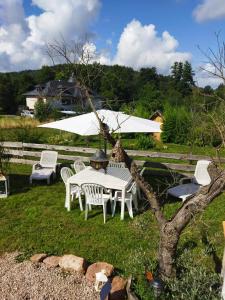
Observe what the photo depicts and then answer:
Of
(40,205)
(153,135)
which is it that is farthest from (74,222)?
(153,135)

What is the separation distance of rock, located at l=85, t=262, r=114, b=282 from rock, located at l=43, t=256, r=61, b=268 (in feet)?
2.00

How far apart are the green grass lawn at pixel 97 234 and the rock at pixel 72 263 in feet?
1.58

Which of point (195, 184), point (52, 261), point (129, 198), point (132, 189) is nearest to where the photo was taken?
point (52, 261)

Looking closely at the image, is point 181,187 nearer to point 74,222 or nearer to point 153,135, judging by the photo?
point 74,222

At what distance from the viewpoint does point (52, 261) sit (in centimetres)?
546

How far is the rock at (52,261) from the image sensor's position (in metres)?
5.39

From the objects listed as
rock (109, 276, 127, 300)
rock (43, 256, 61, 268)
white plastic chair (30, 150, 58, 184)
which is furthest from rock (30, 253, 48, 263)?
white plastic chair (30, 150, 58, 184)

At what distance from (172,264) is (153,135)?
1910cm

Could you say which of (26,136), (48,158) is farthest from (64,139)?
(48,158)

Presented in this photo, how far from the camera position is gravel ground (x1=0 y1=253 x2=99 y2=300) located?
4.65 m

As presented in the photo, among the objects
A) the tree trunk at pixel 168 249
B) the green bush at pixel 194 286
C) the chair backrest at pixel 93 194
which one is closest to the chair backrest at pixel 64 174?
the chair backrest at pixel 93 194

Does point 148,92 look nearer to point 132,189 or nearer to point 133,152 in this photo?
point 133,152

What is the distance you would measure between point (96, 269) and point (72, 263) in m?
0.42

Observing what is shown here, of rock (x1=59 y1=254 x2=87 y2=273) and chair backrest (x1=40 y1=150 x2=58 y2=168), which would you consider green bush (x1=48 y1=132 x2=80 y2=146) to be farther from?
rock (x1=59 y1=254 x2=87 y2=273)
